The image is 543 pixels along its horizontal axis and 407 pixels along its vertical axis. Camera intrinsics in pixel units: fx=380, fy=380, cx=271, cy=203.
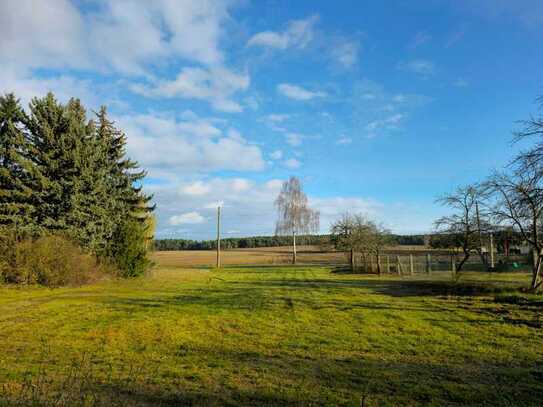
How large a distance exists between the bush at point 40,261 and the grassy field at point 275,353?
5134mm

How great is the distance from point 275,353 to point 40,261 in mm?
16873

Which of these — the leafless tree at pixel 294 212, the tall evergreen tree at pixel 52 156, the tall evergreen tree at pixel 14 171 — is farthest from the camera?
the leafless tree at pixel 294 212

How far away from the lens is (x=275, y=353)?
7398 millimetres

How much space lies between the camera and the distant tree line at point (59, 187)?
888 inches

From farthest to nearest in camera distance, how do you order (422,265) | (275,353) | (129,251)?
(422,265) → (129,251) → (275,353)

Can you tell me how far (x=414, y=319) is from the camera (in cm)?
1102

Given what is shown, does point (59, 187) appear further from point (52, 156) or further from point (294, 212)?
point (294, 212)

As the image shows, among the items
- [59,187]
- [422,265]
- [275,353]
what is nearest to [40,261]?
[59,187]

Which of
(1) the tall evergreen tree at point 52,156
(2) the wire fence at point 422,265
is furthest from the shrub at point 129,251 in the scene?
(2) the wire fence at point 422,265

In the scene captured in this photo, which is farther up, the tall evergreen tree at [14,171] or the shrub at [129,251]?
the tall evergreen tree at [14,171]

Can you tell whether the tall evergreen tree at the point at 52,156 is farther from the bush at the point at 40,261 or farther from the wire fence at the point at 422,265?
the wire fence at the point at 422,265

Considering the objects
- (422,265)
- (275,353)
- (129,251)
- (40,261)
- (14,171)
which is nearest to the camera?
(275,353)

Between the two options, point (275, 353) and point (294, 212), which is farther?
point (294, 212)

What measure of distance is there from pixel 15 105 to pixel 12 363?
71.6 ft
